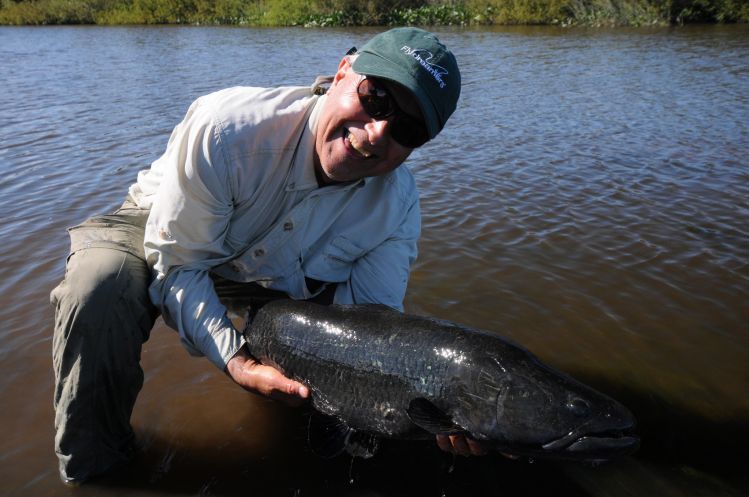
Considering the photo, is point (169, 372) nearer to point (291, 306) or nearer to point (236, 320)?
point (236, 320)

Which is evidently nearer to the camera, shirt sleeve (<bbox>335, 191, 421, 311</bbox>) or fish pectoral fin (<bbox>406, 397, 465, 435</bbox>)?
fish pectoral fin (<bbox>406, 397, 465, 435</bbox>)

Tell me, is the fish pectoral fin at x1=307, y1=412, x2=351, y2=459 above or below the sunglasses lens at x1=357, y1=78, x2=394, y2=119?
below

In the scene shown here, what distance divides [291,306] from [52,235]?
4218mm

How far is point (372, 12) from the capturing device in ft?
139

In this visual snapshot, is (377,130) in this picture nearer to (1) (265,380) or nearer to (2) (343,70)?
(2) (343,70)

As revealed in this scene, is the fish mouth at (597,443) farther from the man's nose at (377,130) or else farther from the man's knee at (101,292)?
the man's knee at (101,292)

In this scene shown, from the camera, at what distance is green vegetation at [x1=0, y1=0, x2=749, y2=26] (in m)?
32.8

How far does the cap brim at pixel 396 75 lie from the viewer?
8.09 ft

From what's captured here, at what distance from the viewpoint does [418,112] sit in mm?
2586

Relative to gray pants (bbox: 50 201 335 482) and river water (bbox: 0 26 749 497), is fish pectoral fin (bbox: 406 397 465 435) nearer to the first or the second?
river water (bbox: 0 26 749 497)

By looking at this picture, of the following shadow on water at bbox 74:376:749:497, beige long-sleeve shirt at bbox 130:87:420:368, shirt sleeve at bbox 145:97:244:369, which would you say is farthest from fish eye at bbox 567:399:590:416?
shirt sleeve at bbox 145:97:244:369

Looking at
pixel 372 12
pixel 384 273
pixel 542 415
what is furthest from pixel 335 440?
pixel 372 12

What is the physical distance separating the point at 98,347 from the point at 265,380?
786mm

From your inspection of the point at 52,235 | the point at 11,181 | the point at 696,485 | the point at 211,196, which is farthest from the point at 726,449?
the point at 11,181
